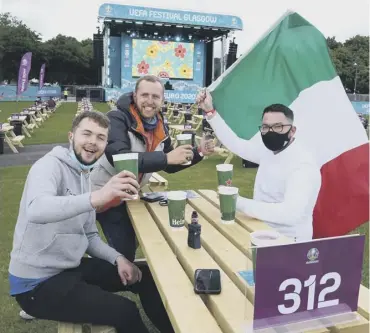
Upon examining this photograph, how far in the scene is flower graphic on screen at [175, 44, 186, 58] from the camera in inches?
1012

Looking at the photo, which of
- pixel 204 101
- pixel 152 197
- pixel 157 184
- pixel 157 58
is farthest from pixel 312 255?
pixel 157 58

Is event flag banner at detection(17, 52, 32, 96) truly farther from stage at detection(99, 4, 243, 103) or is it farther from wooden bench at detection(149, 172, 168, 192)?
wooden bench at detection(149, 172, 168, 192)

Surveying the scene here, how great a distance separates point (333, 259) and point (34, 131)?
45.7ft

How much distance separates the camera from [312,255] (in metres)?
1.21

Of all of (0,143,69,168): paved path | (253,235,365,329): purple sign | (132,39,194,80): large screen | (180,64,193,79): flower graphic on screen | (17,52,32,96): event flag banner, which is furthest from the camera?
(180,64,193,79): flower graphic on screen

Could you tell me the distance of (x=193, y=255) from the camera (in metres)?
1.83

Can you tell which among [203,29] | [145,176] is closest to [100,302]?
[145,176]

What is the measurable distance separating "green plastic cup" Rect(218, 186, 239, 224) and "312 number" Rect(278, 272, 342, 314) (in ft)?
3.18

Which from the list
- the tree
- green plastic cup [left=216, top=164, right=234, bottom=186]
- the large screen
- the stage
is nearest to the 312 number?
green plastic cup [left=216, top=164, right=234, bottom=186]

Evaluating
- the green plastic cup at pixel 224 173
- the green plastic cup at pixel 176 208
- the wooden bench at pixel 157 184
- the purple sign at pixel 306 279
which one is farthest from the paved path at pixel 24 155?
the purple sign at pixel 306 279

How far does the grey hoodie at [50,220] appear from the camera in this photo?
173 centimetres

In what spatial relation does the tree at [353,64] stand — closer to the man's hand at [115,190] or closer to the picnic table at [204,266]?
the picnic table at [204,266]

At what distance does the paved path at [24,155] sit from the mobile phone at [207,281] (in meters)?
7.42

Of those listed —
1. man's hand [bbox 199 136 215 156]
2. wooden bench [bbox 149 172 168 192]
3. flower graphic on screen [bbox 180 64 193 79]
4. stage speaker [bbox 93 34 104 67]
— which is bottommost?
wooden bench [bbox 149 172 168 192]
